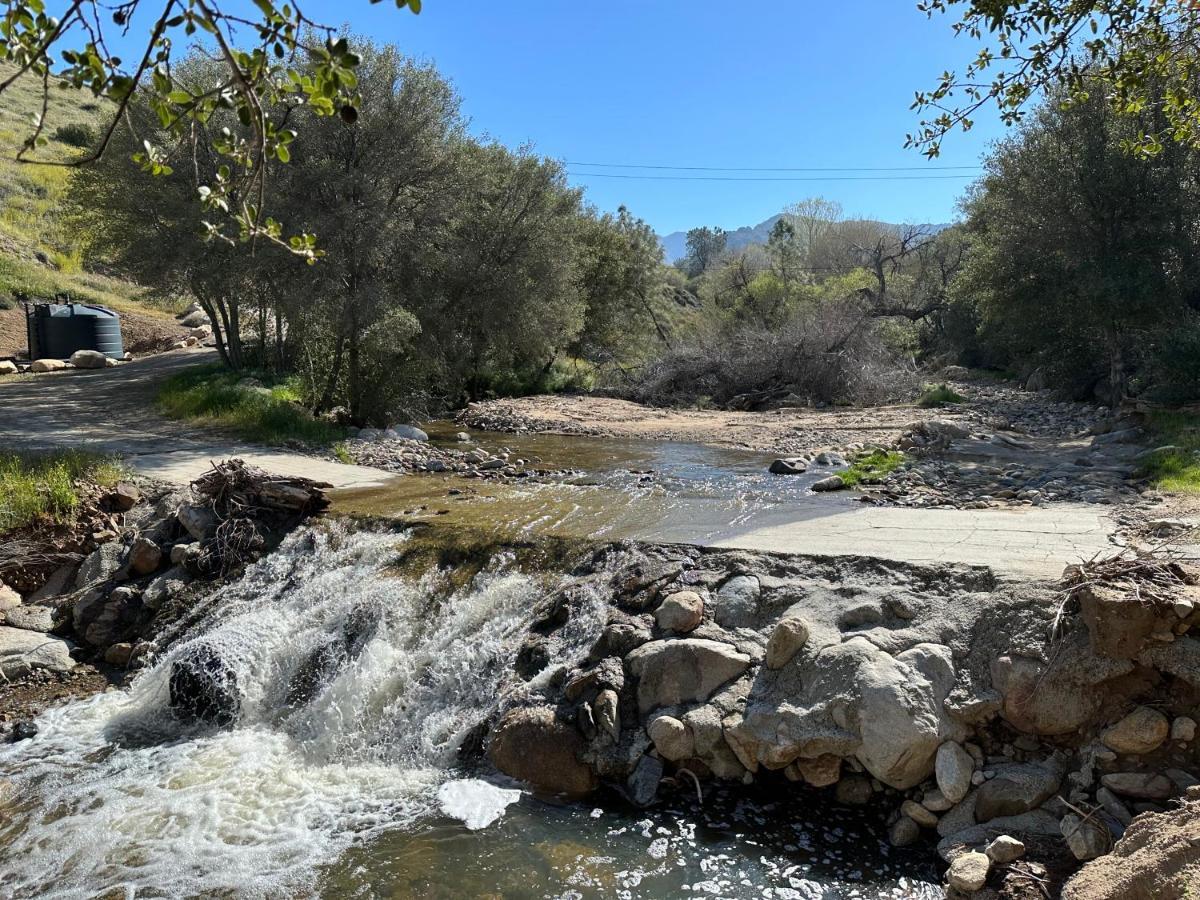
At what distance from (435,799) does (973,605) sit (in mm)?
3636

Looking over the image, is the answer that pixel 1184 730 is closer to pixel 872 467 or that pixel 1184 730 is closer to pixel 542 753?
pixel 542 753

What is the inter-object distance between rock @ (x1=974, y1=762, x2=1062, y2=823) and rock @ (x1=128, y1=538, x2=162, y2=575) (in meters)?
7.73

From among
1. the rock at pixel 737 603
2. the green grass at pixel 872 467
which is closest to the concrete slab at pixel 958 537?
the rock at pixel 737 603

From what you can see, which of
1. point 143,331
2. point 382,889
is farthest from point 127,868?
point 143,331

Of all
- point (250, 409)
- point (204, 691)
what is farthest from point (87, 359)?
point (204, 691)

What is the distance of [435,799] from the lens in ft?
16.5

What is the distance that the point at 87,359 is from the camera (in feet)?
68.7

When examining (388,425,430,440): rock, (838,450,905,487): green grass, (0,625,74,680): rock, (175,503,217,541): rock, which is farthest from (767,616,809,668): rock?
(388,425,430,440): rock

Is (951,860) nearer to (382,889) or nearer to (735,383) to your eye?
(382,889)

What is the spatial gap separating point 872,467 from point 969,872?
7450 mm

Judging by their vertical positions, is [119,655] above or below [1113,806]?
below

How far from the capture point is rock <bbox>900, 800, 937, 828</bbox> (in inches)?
172

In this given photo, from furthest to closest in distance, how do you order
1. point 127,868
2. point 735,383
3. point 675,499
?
1. point 735,383
2. point 675,499
3. point 127,868

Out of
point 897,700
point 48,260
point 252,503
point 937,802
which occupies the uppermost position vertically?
point 48,260
